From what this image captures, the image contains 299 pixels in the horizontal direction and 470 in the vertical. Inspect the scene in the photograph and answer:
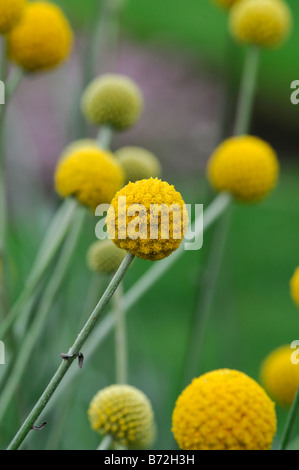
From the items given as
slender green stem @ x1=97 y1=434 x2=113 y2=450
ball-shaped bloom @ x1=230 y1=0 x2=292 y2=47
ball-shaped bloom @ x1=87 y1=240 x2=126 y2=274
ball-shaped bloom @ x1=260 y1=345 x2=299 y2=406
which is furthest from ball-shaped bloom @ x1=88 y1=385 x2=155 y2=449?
ball-shaped bloom @ x1=230 y1=0 x2=292 y2=47

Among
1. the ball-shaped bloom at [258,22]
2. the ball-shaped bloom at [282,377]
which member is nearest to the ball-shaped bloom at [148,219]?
the ball-shaped bloom at [282,377]

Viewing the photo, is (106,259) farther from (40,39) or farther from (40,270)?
(40,39)

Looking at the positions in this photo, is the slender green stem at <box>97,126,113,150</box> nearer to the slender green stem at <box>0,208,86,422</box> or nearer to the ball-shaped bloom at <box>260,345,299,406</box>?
the slender green stem at <box>0,208,86,422</box>

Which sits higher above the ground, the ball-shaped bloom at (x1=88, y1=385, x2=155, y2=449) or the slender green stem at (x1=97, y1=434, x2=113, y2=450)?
the ball-shaped bloom at (x1=88, y1=385, x2=155, y2=449)

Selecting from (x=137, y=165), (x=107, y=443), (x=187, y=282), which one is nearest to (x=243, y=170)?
(x=137, y=165)

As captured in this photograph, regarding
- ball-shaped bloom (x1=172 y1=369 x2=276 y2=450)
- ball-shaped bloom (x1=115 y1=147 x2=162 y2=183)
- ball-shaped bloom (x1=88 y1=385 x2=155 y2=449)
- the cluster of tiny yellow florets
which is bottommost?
ball-shaped bloom (x1=88 y1=385 x2=155 y2=449)

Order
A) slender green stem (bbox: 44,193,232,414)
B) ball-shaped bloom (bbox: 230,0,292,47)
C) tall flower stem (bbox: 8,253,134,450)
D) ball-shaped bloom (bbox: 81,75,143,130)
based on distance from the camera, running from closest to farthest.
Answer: tall flower stem (bbox: 8,253,134,450) < slender green stem (bbox: 44,193,232,414) < ball-shaped bloom (bbox: 81,75,143,130) < ball-shaped bloom (bbox: 230,0,292,47)
